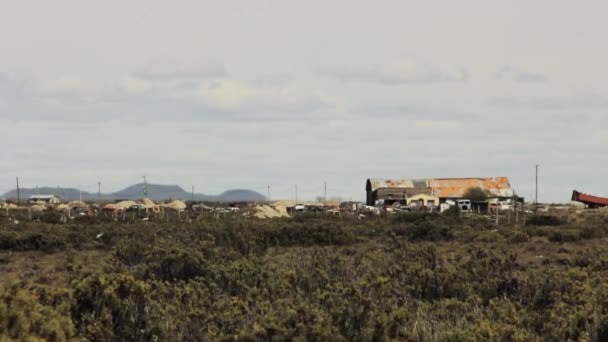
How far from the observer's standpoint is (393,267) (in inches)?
708

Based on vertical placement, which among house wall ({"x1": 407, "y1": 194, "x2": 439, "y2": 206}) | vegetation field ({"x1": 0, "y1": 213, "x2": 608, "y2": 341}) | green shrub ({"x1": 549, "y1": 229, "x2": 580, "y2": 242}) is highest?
house wall ({"x1": 407, "y1": 194, "x2": 439, "y2": 206})

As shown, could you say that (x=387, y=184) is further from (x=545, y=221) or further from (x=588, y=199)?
(x=545, y=221)

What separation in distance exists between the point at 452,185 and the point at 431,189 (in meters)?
2.48

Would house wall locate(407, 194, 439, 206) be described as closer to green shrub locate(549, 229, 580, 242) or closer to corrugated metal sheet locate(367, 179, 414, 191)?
corrugated metal sheet locate(367, 179, 414, 191)

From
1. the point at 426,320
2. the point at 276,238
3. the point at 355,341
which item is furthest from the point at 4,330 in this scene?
the point at 276,238

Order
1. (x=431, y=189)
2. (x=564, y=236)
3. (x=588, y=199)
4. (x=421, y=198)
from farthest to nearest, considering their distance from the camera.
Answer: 1. (x=431, y=189)
2. (x=421, y=198)
3. (x=588, y=199)
4. (x=564, y=236)

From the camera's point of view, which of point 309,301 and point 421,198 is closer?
point 309,301

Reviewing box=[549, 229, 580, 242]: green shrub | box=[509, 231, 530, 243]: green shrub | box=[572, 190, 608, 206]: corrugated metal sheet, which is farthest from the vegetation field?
box=[572, 190, 608, 206]: corrugated metal sheet

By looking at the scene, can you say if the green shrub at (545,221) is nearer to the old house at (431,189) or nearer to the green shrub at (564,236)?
A: the green shrub at (564,236)

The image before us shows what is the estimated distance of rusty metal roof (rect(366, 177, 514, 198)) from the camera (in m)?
79.6

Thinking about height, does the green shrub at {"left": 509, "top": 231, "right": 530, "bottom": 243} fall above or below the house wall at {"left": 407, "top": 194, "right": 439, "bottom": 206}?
below

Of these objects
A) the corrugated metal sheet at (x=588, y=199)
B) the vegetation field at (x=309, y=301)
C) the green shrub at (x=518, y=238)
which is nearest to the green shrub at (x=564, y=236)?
the green shrub at (x=518, y=238)

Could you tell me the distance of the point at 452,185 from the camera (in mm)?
83625

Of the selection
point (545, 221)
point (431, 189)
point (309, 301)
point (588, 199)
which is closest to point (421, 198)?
point (431, 189)
